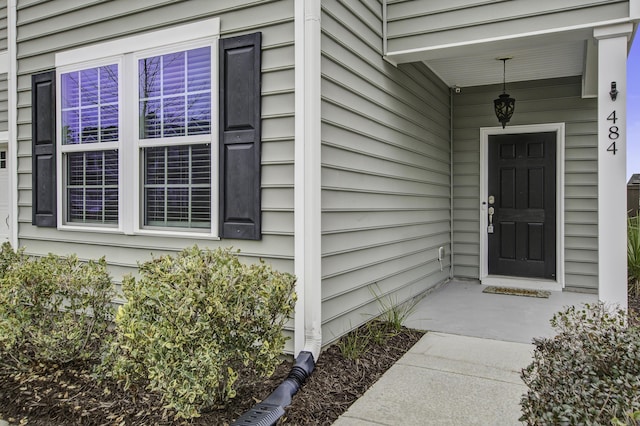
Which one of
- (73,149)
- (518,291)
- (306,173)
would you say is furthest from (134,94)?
(518,291)

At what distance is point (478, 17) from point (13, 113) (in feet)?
14.6

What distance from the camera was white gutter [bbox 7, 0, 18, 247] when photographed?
15.6ft

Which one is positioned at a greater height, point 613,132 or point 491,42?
point 491,42

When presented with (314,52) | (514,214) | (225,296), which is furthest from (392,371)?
(514,214)

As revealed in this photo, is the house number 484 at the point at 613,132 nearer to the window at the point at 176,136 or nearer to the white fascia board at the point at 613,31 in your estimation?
the white fascia board at the point at 613,31

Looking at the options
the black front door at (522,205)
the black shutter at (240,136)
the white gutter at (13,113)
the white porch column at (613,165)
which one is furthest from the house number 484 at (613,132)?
the white gutter at (13,113)

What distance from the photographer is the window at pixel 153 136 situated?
11.0ft

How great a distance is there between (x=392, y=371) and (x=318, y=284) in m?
0.73

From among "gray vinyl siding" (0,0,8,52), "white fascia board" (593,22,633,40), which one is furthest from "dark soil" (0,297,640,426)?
"gray vinyl siding" (0,0,8,52)

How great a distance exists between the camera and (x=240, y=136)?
10.9ft

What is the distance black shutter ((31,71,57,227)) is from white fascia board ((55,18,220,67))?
0.30m

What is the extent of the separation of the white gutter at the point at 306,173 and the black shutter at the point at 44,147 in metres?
2.65

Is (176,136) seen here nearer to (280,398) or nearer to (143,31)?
(143,31)

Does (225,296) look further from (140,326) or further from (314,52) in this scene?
(314,52)
